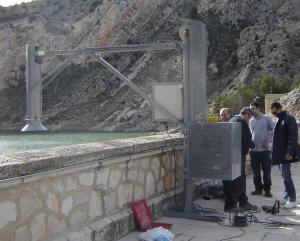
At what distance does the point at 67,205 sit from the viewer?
Answer: 471 centimetres

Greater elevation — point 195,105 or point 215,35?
point 215,35

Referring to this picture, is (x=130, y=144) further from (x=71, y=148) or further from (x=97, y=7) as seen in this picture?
(x=97, y=7)

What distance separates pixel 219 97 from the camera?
63094 mm

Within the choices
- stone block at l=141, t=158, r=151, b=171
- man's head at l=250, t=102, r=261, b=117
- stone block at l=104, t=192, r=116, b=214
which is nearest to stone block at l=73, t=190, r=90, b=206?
stone block at l=104, t=192, r=116, b=214

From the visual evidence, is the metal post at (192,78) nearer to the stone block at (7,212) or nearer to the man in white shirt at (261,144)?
the man in white shirt at (261,144)

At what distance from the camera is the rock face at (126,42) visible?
67.2 m

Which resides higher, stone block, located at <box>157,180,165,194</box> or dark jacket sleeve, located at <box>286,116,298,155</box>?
dark jacket sleeve, located at <box>286,116,298,155</box>

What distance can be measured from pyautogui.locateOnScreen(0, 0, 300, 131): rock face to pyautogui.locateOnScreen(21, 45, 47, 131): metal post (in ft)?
189

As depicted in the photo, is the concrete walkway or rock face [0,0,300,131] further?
rock face [0,0,300,131]

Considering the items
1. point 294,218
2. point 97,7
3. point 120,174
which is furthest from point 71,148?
point 97,7

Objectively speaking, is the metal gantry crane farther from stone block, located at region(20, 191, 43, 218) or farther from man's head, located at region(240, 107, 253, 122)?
stone block, located at region(20, 191, 43, 218)

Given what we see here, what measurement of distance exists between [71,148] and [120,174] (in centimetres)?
83

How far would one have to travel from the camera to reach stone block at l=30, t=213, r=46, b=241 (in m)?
4.23

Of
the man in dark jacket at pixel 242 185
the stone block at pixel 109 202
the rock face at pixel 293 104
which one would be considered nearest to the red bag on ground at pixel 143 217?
the stone block at pixel 109 202
